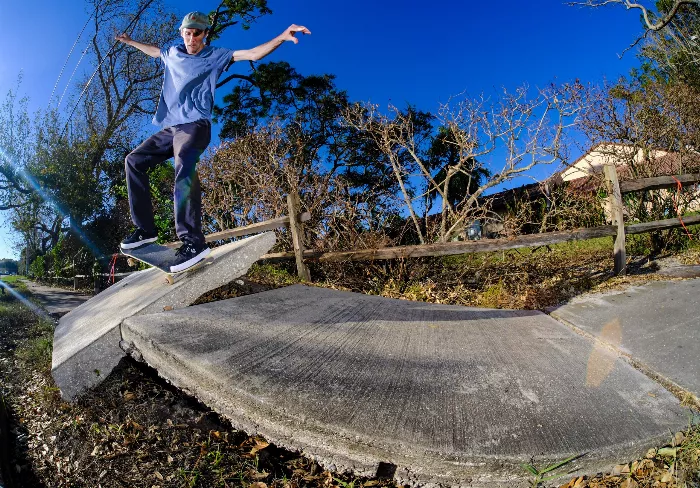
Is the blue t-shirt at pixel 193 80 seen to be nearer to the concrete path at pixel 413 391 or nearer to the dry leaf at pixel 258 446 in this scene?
the concrete path at pixel 413 391

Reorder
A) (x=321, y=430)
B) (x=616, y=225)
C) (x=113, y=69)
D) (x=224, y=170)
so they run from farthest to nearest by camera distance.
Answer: (x=113, y=69), (x=224, y=170), (x=616, y=225), (x=321, y=430)

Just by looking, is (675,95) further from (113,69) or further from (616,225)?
(113,69)

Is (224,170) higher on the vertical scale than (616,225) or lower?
higher

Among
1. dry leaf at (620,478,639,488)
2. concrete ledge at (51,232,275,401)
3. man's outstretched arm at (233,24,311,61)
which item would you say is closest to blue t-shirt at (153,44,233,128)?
man's outstretched arm at (233,24,311,61)

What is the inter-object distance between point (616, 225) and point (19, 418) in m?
6.50

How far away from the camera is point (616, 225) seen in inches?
215

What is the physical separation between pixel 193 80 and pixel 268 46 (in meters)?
0.63

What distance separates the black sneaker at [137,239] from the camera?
3.38 metres

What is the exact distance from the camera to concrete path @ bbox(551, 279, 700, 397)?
2.69 m

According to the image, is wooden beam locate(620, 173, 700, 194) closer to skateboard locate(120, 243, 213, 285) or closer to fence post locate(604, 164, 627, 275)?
fence post locate(604, 164, 627, 275)

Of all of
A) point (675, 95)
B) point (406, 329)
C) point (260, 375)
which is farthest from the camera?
point (675, 95)

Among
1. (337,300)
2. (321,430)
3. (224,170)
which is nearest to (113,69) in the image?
(224,170)

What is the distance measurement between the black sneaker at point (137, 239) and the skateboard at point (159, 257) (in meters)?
0.06

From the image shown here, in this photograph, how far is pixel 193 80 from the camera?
303 cm
